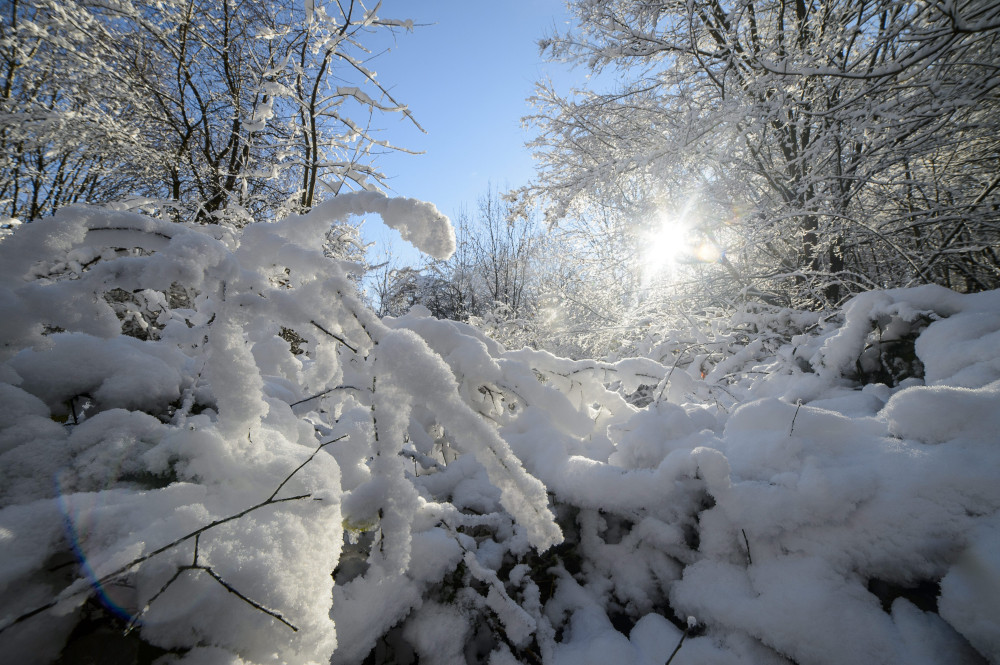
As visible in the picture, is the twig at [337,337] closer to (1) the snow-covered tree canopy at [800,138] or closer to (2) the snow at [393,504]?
(2) the snow at [393,504]

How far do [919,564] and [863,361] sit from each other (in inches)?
54.4

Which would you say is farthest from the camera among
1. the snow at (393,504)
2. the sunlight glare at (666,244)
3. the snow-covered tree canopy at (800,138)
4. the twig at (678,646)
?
the sunlight glare at (666,244)

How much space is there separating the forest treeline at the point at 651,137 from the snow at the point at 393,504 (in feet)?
6.91

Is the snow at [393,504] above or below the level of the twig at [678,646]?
above

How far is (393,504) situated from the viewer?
0.82 meters

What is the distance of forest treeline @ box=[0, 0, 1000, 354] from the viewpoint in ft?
9.97

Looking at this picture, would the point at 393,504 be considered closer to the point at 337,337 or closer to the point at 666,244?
the point at 337,337

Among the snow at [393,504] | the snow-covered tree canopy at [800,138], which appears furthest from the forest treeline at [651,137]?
the snow at [393,504]

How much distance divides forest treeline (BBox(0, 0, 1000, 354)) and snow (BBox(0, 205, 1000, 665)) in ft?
6.91

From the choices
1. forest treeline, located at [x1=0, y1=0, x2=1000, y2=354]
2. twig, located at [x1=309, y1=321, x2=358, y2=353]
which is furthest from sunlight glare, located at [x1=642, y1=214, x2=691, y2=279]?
twig, located at [x1=309, y1=321, x2=358, y2=353]

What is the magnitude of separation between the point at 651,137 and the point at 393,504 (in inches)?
245

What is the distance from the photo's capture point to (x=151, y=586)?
0.62 m

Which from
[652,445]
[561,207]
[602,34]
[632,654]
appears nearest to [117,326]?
[632,654]

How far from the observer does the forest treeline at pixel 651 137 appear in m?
3.04
